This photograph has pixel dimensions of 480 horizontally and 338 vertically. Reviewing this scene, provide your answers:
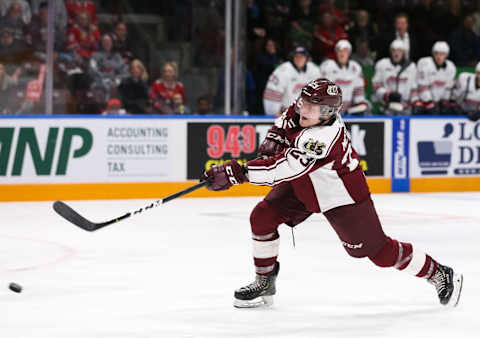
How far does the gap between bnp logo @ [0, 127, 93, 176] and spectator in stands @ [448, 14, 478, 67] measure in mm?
5342

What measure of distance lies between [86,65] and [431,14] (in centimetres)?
533

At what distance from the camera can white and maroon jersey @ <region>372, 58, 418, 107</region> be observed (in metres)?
11.1

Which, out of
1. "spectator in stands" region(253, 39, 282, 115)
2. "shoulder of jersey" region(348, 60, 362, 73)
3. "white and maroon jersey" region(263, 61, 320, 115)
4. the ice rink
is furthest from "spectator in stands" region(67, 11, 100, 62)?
"shoulder of jersey" region(348, 60, 362, 73)

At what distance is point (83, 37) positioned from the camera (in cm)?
972

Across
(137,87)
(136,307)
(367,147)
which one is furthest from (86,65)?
(136,307)

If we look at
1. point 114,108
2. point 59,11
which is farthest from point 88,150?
point 59,11

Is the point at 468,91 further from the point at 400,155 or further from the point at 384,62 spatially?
the point at 400,155

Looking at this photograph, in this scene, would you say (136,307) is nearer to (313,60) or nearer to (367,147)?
(367,147)

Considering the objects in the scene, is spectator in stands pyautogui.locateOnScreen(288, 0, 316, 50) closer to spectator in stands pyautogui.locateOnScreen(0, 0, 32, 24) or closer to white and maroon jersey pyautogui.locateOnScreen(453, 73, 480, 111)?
white and maroon jersey pyautogui.locateOnScreen(453, 73, 480, 111)

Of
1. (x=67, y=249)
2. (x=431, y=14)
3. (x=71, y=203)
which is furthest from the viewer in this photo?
(x=431, y=14)

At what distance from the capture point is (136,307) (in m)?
4.25

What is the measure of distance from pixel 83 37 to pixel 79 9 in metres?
0.27

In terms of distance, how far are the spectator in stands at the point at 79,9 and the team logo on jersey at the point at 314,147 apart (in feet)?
19.8

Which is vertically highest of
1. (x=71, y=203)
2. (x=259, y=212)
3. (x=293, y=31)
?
(x=293, y=31)
